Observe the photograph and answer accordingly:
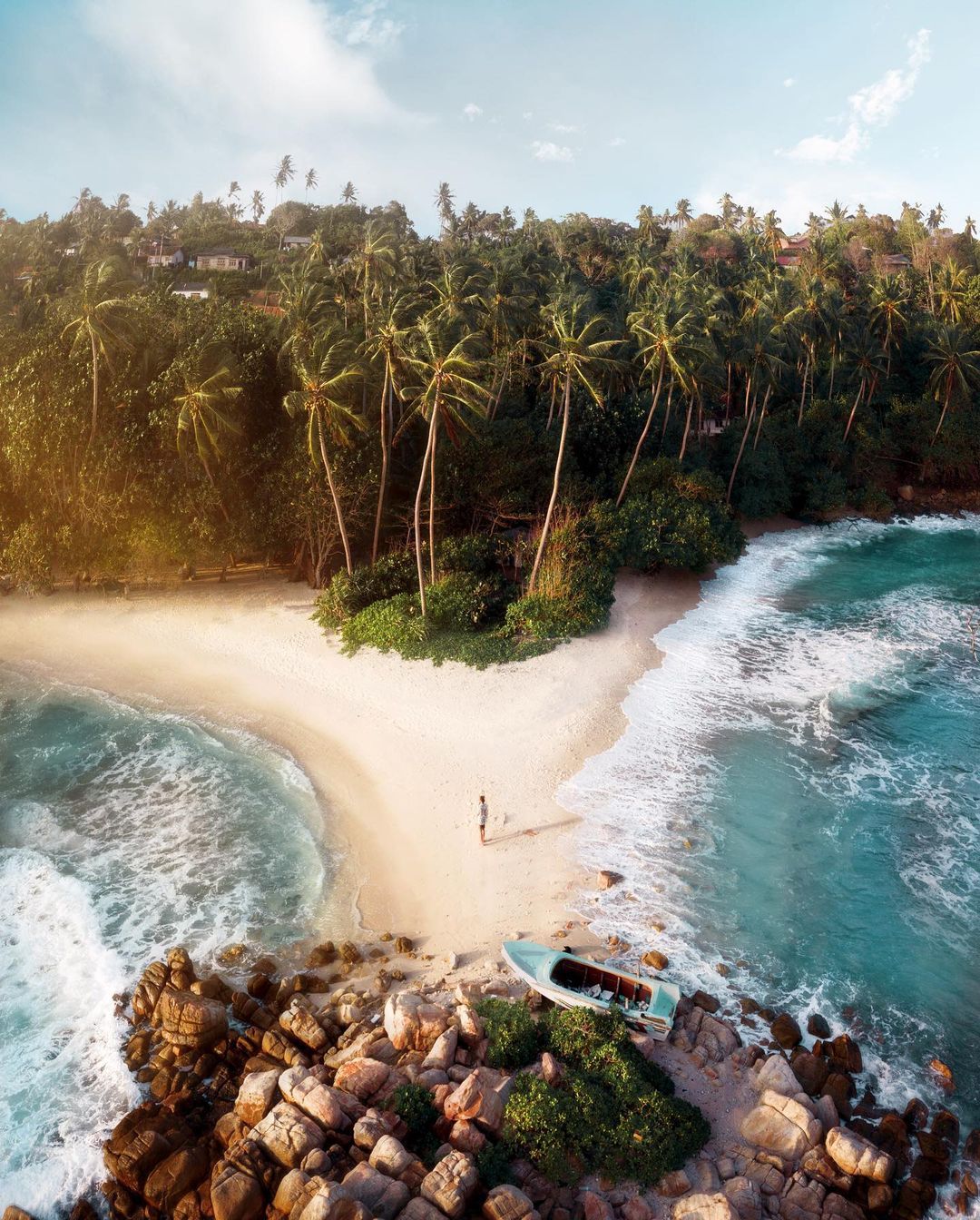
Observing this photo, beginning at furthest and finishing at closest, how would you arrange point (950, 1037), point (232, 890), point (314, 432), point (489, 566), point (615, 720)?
point (489, 566) → point (314, 432) → point (615, 720) → point (232, 890) → point (950, 1037)

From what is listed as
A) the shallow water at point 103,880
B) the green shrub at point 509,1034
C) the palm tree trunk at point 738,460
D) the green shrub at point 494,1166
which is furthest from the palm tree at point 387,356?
the green shrub at point 494,1166

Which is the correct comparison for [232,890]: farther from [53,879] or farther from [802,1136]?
[802,1136]

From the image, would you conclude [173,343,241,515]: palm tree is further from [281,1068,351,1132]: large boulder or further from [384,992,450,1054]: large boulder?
[281,1068,351,1132]: large boulder

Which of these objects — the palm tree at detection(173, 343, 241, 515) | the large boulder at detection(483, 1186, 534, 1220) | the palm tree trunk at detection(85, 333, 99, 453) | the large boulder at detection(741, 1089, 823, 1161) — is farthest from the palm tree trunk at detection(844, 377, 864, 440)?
the large boulder at detection(483, 1186, 534, 1220)

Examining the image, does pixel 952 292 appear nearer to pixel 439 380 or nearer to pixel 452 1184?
pixel 439 380

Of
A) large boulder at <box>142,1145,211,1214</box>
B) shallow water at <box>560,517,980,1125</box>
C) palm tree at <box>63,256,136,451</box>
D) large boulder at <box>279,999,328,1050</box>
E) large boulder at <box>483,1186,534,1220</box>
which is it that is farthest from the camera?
palm tree at <box>63,256,136,451</box>

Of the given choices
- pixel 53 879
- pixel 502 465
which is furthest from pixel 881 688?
pixel 53 879

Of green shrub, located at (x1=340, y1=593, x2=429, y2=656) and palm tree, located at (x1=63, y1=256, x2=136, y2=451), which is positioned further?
palm tree, located at (x1=63, y1=256, x2=136, y2=451)
